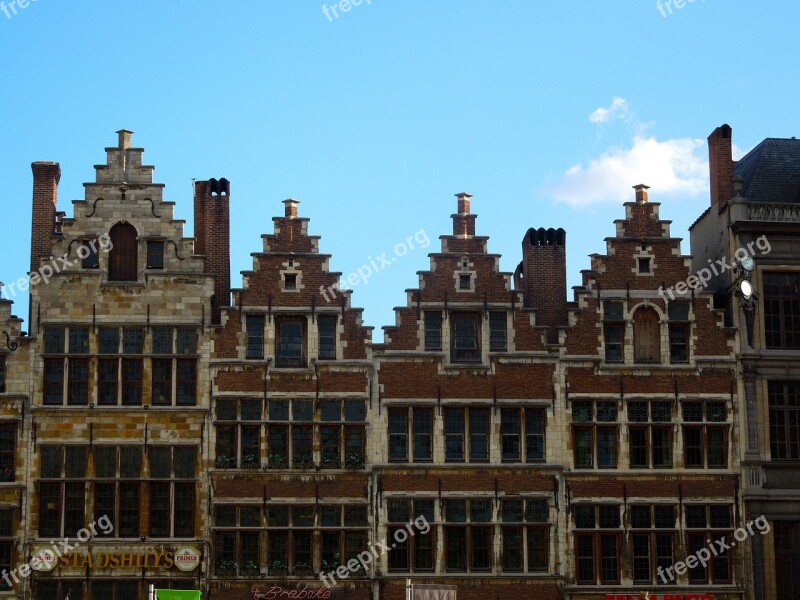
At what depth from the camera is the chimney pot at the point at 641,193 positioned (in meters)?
40.8

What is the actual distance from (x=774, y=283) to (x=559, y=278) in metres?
5.91

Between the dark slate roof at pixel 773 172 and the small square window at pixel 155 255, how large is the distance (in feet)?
54.1

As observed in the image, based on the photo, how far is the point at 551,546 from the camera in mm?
38344

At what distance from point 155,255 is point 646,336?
44.8 ft

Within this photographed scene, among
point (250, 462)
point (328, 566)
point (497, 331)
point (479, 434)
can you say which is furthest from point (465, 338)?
point (328, 566)

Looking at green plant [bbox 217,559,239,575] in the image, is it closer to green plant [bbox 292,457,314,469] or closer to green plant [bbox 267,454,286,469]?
green plant [bbox 267,454,286,469]

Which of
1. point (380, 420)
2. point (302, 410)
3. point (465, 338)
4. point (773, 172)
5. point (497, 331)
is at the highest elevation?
point (773, 172)

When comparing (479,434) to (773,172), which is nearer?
(479,434)

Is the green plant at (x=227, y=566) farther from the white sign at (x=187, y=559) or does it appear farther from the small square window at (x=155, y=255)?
the small square window at (x=155, y=255)

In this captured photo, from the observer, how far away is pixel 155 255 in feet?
129

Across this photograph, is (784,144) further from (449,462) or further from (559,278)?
(449,462)

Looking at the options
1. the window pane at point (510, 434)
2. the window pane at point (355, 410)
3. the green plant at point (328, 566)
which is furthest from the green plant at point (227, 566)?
the window pane at point (510, 434)

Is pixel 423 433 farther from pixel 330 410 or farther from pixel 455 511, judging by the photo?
pixel 330 410

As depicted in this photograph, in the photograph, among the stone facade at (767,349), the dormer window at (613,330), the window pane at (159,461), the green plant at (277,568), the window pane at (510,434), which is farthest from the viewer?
the dormer window at (613,330)
